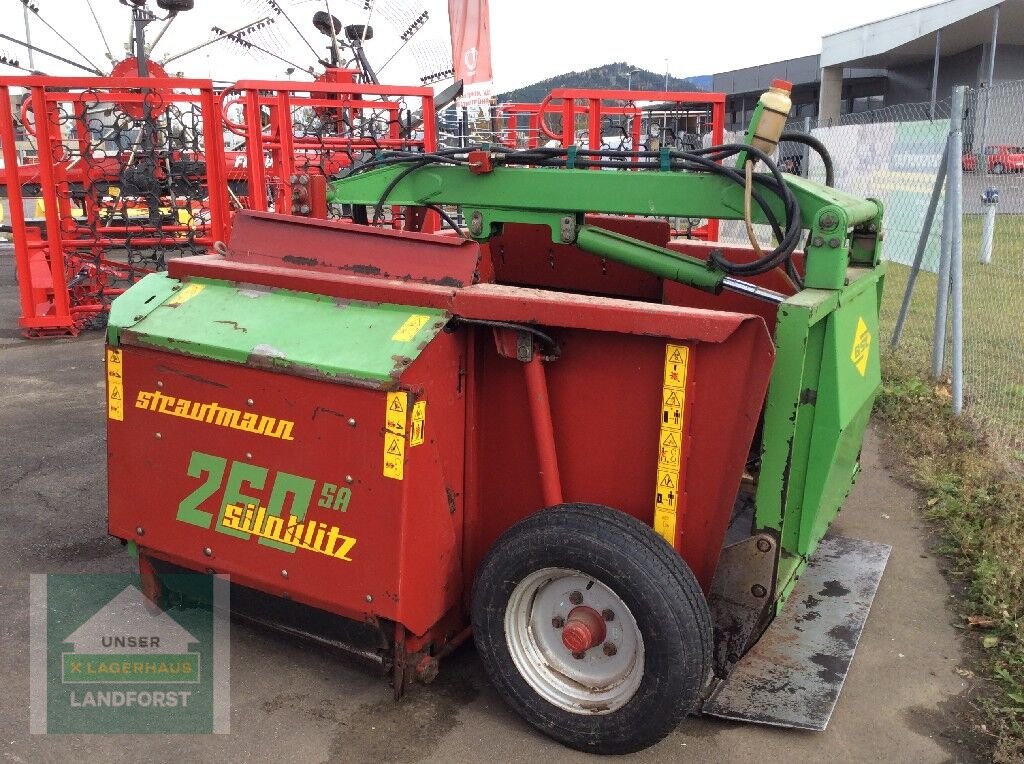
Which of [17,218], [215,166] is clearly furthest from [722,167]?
[17,218]

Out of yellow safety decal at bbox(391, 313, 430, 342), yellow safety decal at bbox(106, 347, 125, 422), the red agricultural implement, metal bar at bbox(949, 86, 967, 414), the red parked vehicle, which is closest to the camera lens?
yellow safety decal at bbox(391, 313, 430, 342)

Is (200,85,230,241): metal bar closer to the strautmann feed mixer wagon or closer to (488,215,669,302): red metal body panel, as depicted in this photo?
(488,215,669,302): red metal body panel

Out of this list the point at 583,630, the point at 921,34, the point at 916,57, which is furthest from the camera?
the point at 916,57

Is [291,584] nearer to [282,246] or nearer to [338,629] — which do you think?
[338,629]

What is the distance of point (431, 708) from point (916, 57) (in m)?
33.4

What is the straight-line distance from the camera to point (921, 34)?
24672 mm

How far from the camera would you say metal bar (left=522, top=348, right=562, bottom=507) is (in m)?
2.78

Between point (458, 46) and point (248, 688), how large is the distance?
8220 millimetres

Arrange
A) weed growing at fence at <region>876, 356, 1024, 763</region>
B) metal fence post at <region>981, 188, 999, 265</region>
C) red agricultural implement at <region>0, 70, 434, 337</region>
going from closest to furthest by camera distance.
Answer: weed growing at fence at <region>876, 356, 1024, 763</region> → metal fence post at <region>981, 188, 999, 265</region> → red agricultural implement at <region>0, 70, 434, 337</region>

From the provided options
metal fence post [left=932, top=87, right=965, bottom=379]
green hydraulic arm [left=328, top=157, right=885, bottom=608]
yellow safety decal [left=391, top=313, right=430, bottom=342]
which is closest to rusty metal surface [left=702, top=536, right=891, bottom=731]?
green hydraulic arm [left=328, top=157, right=885, bottom=608]

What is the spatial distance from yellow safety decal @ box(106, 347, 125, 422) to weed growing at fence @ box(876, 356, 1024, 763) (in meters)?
3.03

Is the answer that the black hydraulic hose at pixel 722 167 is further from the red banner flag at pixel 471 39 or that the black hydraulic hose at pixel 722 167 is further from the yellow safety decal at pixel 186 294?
the red banner flag at pixel 471 39

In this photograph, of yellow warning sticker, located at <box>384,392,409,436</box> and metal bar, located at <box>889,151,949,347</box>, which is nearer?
yellow warning sticker, located at <box>384,392,409,436</box>

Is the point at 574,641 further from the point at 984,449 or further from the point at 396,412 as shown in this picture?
the point at 984,449
